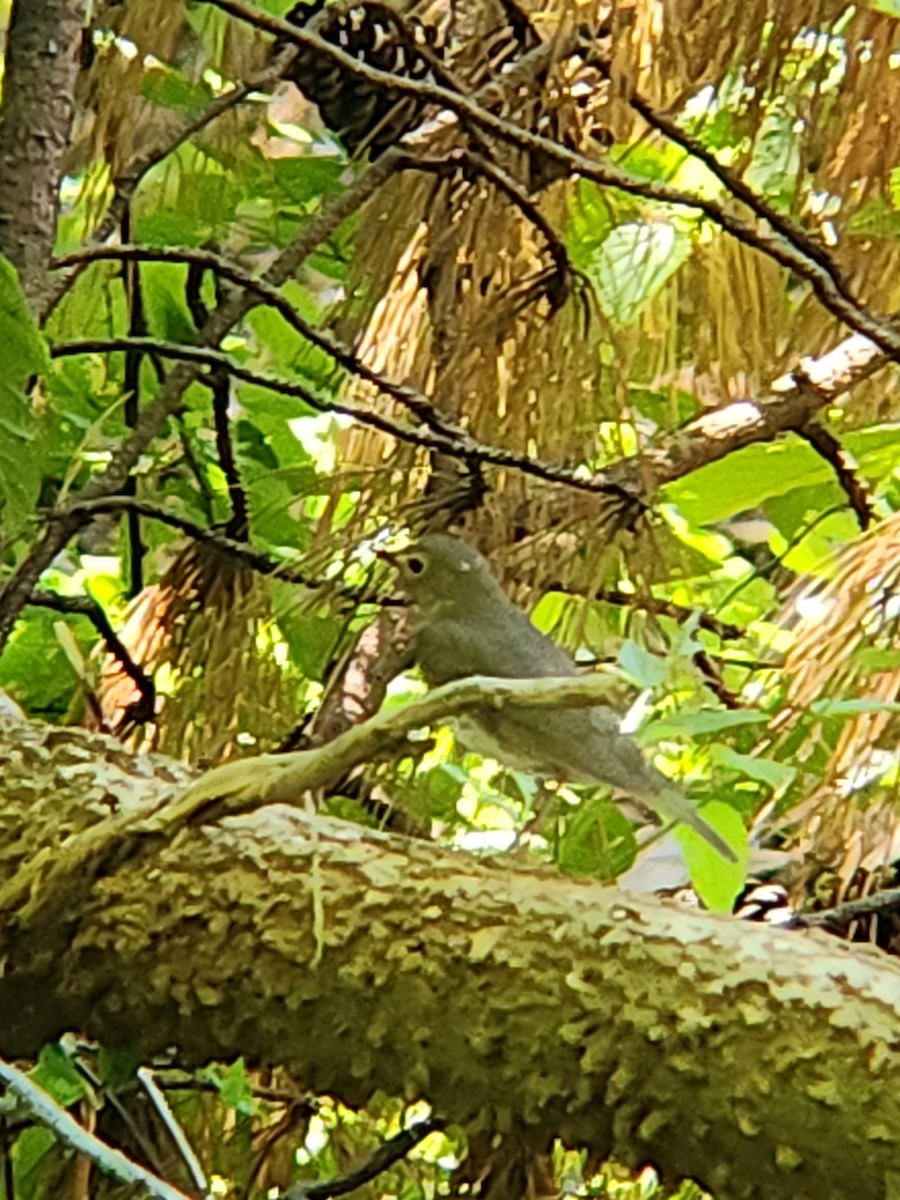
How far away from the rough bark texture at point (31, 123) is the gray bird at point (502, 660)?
42cm

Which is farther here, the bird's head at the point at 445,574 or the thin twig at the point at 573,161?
the bird's head at the point at 445,574

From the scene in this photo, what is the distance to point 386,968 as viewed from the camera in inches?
18.8

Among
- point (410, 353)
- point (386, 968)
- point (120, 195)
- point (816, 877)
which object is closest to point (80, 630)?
point (410, 353)

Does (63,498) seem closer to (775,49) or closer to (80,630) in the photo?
(80,630)

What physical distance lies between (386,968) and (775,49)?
0.68 m

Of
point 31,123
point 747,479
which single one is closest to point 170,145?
point 31,123

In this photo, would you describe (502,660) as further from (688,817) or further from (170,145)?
(170,145)

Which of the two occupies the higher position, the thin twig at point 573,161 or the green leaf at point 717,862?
the thin twig at point 573,161

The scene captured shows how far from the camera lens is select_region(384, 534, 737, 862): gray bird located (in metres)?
1.04

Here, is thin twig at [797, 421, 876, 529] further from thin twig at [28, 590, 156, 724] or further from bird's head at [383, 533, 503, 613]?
thin twig at [28, 590, 156, 724]

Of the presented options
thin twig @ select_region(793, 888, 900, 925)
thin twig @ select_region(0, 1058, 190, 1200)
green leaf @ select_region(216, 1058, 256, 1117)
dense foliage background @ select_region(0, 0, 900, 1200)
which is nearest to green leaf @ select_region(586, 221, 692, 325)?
dense foliage background @ select_region(0, 0, 900, 1200)

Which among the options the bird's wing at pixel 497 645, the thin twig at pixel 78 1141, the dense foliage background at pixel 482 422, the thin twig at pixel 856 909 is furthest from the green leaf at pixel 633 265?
the thin twig at pixel 78 1141

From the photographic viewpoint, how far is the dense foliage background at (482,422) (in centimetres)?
82

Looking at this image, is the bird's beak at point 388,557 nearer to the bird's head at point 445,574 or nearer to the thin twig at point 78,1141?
the bird's head at point 445,574
